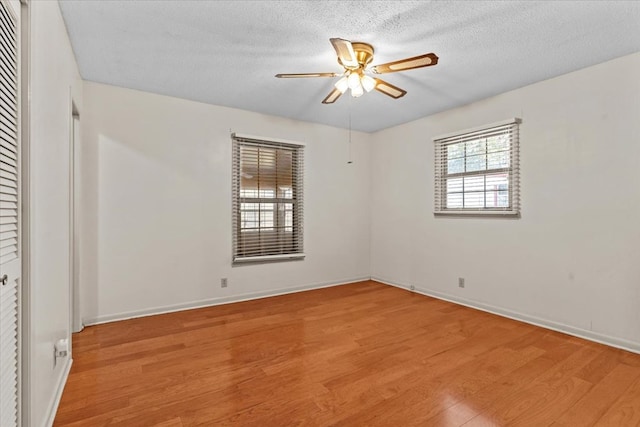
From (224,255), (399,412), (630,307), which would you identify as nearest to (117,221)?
(224,255)

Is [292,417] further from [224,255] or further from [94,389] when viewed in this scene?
[224,255]

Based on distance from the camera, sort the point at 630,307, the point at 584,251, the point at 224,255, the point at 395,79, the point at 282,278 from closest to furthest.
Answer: the point at 630,307, the point at 584,251, the point at 395,79, the point at 224,255, the point at 282,278

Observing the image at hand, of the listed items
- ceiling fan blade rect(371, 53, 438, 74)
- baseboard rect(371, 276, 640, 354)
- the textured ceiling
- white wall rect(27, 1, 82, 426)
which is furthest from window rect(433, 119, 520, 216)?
white wall rect(27, 1, 82, 426)

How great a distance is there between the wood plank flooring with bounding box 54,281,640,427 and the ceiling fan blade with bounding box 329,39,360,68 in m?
2.23

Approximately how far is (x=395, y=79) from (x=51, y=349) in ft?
11.1

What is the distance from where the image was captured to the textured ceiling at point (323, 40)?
81.2 inches

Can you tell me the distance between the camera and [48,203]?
1717 millimetres

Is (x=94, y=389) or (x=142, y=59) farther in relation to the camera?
(x=142, y=59)

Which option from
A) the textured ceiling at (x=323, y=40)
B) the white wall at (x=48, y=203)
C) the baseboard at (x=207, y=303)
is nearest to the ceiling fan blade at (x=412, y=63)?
the textured ceiling at (x=323, y=40)

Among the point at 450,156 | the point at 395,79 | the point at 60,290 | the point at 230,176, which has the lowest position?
the point at 60,290

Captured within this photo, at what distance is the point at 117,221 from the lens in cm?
335

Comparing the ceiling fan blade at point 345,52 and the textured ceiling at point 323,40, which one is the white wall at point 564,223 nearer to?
the textured ceiling at point 323,40

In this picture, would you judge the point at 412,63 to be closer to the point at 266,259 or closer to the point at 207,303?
the point at 266,259

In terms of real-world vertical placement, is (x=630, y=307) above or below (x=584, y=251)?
below
